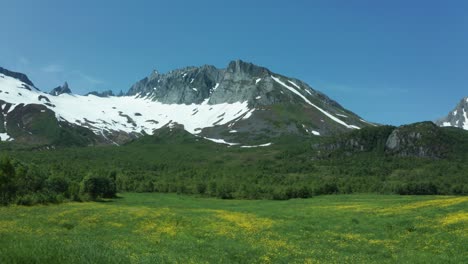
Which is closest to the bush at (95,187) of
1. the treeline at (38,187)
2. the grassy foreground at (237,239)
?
the treeline at (38,187)

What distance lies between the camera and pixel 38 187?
10625cm

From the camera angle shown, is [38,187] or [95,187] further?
[95,187]

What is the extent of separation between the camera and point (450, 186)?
147125mm

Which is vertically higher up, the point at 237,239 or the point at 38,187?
the point at 38,187

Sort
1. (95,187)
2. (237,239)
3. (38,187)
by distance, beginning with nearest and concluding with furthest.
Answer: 1. (237,239)
2. (38,187)
3. (95,187)

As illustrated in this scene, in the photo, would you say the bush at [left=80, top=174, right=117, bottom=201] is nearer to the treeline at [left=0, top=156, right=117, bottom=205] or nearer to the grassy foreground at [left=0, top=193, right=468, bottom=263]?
the treeline at [left=0, top=156, right=117, bottom=205]

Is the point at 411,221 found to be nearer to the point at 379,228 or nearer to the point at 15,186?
the point at 379,228

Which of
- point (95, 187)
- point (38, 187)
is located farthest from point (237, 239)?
point (95, 187)

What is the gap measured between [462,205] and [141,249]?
36.7 m

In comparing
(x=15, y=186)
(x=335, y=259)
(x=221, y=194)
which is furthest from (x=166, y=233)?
(x=221, y=194)

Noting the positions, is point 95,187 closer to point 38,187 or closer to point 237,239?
point 38,187

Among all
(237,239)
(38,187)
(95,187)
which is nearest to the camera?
(237,239)

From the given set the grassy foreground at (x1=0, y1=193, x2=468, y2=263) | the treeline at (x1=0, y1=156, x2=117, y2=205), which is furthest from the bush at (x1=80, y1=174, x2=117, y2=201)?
the grassy foreground at (x1=0, y1=193, x2=468, y2=263)

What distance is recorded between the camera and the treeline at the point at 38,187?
8419 centimetres
